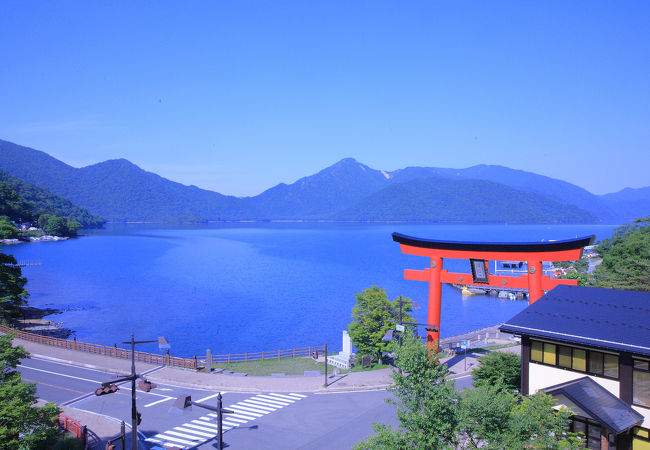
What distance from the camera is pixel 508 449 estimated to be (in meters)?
12.3

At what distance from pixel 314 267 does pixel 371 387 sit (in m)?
92.8

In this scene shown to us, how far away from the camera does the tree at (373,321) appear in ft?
104

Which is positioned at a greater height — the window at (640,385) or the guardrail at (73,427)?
the window at (640,385)

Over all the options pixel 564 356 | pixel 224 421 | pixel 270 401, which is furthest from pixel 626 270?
pixel 224 421

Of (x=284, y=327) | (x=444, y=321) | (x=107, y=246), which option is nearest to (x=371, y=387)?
(x=284, y=327)

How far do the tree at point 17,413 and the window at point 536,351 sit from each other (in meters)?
18.1

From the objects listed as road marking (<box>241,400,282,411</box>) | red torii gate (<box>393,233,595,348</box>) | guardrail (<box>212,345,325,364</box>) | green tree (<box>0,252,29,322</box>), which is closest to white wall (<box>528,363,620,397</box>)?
red torii gate (<box>393,233,595,348</box>)

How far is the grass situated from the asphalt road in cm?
719

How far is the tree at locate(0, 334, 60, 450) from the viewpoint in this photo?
49.3 ft

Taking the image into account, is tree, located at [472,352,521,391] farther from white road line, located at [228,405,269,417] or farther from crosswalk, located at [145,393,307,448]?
white road line, located at [228,405,269,417]

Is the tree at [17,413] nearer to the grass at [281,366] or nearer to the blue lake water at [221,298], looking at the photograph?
the grass at [281,366]

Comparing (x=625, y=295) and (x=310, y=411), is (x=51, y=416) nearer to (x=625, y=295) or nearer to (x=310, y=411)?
(x=310, y=411)

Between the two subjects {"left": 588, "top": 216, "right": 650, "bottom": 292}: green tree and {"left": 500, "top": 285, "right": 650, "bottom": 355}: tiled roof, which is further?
{"left": 588, "top": 216, "right": 650, "bottom": 292}: green tree

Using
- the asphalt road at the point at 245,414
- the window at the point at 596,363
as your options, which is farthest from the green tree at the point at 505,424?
the asphalt road at the point at 245,414
